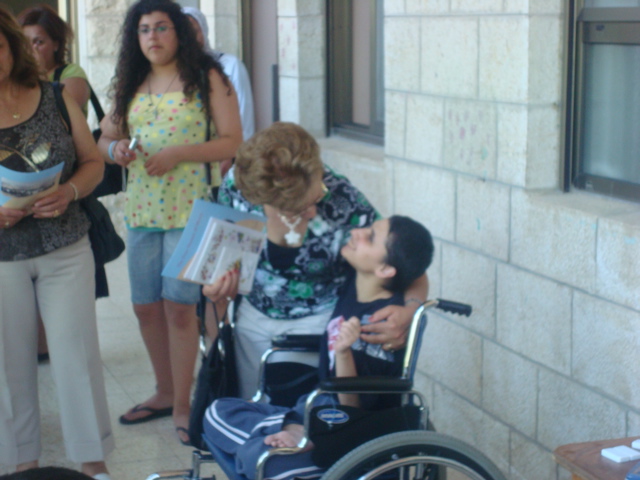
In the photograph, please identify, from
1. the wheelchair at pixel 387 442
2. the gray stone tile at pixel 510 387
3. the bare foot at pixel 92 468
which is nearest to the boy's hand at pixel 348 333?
the wheelchair at pixel 387 442

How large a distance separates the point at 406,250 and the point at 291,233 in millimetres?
420

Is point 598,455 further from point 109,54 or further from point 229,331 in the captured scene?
point 109,54

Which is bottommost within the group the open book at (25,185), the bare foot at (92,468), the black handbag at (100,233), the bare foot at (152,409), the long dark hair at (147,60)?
the bare foot at (152,409)

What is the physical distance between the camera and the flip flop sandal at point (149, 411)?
161 inches

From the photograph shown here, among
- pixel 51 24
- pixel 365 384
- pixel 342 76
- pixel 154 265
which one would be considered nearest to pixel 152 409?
pixel 154 265

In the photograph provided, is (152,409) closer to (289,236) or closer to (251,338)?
(251,338)

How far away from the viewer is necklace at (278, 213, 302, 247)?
2.88m

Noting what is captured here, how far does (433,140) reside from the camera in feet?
12.3

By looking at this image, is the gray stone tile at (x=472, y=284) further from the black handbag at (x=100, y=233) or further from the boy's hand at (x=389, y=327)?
the black handbag at (x=100, y=233)

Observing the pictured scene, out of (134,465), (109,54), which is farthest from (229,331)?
(109,54)

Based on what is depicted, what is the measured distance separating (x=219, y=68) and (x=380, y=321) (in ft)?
5.35

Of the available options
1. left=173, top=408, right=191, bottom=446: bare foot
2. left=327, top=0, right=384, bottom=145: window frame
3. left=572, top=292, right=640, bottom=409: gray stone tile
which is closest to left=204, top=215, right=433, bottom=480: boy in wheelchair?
left=572, top=292, right=640, bottom=409: gray stone tile

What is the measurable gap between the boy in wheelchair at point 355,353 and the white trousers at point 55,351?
2.35ft

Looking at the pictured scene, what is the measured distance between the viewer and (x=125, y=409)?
4.29m
